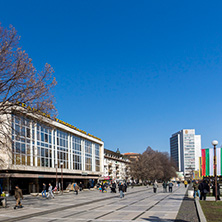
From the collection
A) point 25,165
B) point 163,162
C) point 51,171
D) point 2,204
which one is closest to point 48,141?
point 51,171

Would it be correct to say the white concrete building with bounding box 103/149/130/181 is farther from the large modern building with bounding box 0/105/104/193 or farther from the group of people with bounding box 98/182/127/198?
the group of people with bounding box 98/182/127/198

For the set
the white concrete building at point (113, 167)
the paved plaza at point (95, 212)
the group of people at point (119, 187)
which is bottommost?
the white concrete building at point (113, 167)

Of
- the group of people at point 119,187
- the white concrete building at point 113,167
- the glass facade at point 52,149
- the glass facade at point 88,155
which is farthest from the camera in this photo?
the white concrete building at point 113,167

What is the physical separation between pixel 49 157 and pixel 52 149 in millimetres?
1864

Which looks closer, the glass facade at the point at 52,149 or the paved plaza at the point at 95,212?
the paved plaza at the point at 95,212

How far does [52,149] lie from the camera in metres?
58.3

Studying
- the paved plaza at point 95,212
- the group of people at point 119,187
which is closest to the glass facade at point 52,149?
the group of people at point 119,187

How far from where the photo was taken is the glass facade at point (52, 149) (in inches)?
1815

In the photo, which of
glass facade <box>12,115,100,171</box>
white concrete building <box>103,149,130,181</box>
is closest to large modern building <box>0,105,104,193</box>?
glass facade <box>12,115,100,171</box>

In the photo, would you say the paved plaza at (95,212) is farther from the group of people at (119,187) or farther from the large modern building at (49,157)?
the group of people at (119,187)

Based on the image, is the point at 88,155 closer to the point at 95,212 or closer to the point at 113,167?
the point at 113,167

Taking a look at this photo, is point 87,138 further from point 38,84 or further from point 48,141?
point 38,84

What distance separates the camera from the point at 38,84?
25.3m

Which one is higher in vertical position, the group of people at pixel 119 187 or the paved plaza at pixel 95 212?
the paved plaza at pixel 95 212
